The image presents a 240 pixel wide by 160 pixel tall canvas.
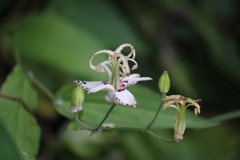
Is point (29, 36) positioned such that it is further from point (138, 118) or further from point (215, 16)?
point (215, 16)

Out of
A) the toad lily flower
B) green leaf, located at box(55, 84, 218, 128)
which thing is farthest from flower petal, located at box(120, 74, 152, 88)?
green leaf, located at box(55, 84, 218, 128)

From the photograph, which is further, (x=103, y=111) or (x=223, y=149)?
(x=223, y=149)

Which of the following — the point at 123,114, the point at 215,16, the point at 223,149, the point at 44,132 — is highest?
the point at 215,16

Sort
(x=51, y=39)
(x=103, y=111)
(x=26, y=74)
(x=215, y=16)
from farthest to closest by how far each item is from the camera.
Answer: (x=215, y=16) < (x=51, y=39) < (x=26, y=74) < (x=103, y=111)

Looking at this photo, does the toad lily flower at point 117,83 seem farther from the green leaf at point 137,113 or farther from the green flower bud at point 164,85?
the green leaf at point 137,113

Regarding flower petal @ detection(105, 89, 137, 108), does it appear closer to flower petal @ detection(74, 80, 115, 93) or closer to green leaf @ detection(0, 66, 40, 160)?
flower petal @ detection(74, 80, 115, 93)

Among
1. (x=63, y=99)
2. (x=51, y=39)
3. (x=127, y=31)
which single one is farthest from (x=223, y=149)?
(x=63, y=99)

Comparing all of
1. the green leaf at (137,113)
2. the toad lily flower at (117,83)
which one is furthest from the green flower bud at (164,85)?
the green leaf at (137,113)

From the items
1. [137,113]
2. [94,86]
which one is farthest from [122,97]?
[137,113]
